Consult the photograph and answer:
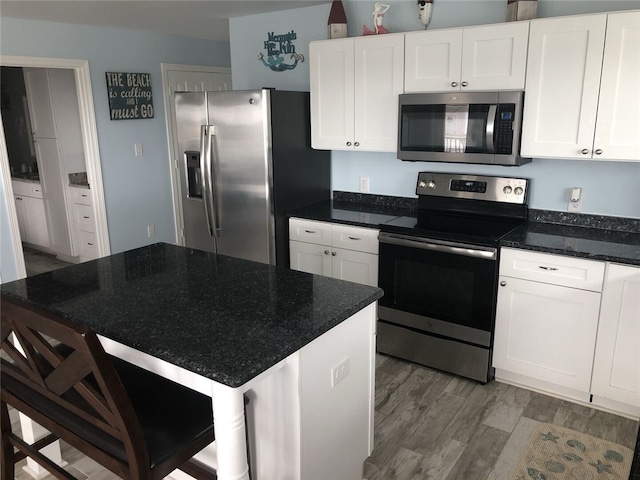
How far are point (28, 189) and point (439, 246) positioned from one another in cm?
500

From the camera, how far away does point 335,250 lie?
11.3 ft

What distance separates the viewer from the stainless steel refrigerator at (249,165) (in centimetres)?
346

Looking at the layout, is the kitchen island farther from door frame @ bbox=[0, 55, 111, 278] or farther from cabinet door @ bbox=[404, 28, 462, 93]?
door frame @ bbox=[0, 55, 111, 278]

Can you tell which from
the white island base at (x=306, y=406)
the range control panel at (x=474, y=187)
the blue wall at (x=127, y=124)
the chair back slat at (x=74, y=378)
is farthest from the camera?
the blue wall at (x=127, y=124)

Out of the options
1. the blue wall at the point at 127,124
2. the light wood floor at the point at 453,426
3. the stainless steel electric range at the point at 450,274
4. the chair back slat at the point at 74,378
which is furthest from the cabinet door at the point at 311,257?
the blue wall at the point at 127,124

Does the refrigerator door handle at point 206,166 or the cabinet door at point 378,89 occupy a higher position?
the cabinet door at point 378,89

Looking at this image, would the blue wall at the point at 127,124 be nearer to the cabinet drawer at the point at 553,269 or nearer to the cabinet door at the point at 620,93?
the cabinet drawer at the point at 553,269

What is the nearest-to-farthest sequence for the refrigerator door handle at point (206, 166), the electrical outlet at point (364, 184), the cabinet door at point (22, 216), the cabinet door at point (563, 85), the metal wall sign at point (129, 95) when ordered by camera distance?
the cabinet door at point (563, 85), the refrigerator door handle at point (206, 166), the electrical outlet at point (364, 184), the metal wall sign at point (129, 95), the cabinet door at point (22, 216)

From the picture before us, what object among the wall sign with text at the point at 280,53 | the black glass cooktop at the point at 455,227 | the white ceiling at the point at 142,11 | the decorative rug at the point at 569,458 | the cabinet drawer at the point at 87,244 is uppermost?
the white ceiling at the point at 142,11

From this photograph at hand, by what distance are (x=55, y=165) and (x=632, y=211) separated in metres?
5.20

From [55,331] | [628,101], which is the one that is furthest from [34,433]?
[628,101]

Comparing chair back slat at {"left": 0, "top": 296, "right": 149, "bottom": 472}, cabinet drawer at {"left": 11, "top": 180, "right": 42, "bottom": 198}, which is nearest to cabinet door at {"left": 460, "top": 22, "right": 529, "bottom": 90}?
chair back slat at {"left": 0, "top": 296, "right": 149, "bottom": 472}

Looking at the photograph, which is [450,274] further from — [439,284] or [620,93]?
[620,93]

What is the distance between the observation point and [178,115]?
3854 mm
